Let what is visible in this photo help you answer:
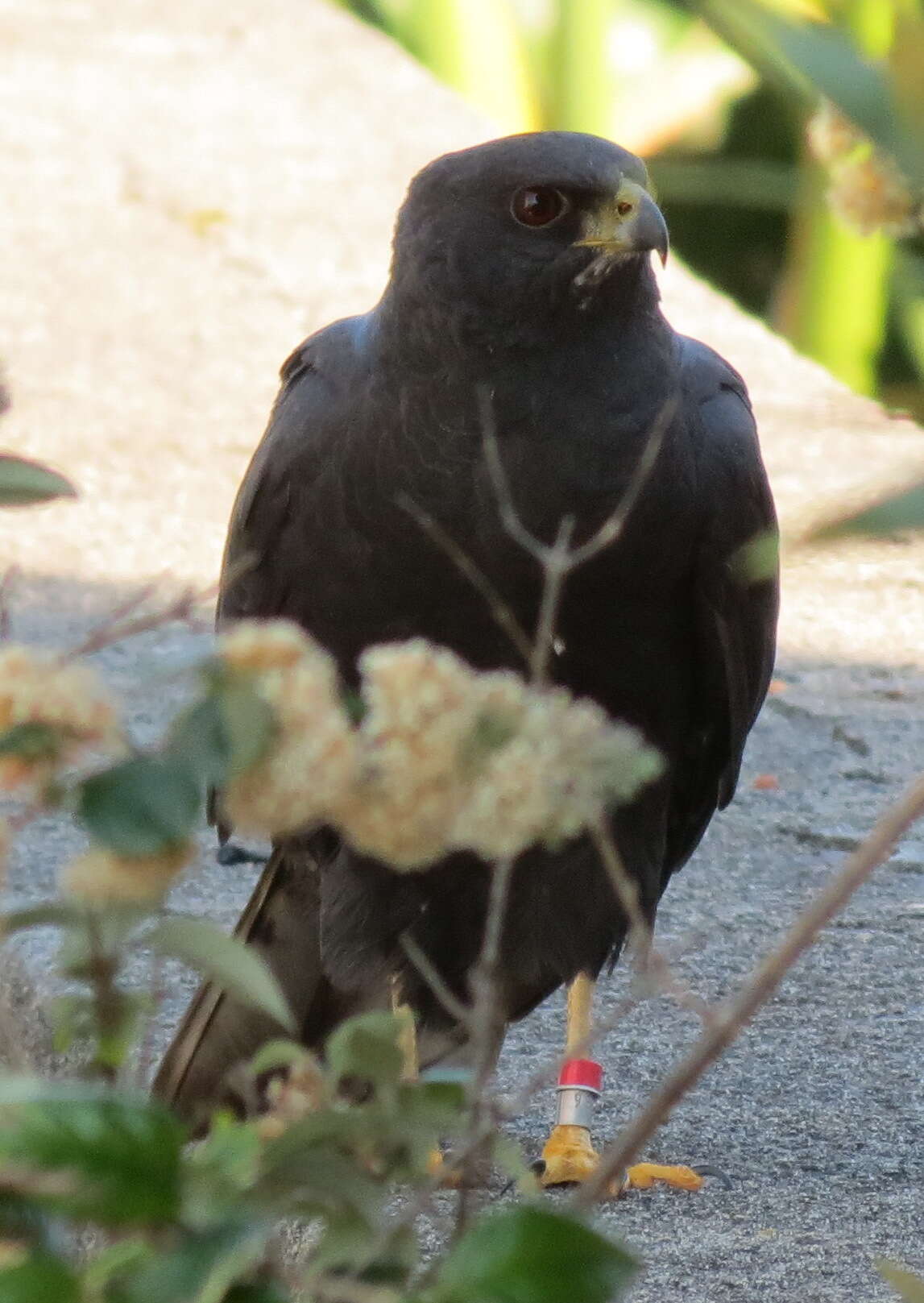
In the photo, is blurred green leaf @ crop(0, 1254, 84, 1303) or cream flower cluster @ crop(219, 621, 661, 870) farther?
cream flower cluster @ crop(219, 621, 661, 870)

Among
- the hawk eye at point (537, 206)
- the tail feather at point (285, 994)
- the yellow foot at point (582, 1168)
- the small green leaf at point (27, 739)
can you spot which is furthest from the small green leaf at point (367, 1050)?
the hawk eye at point (537, 206)

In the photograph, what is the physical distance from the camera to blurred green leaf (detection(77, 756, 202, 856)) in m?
1.17

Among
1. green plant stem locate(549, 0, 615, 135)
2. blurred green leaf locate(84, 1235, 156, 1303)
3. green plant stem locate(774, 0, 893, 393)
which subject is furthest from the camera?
green plant stem locate(774, 0, 893, 393)

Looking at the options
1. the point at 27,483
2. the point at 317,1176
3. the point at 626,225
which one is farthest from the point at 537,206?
the point at 317,1176

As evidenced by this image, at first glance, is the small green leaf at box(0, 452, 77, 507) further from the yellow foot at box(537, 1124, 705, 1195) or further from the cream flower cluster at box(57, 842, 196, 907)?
the yellow foot at box(537, 1124, 705, 1195)

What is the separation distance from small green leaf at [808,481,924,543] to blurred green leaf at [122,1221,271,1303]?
0.48 meters

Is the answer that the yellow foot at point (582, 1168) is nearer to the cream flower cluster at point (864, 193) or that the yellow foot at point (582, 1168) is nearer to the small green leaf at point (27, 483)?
the cream flower cluster at point (864, 193)

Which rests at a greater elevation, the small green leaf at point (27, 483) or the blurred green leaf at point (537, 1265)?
the small green leaf at point (27, 483)

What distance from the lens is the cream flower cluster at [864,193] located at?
163 cm

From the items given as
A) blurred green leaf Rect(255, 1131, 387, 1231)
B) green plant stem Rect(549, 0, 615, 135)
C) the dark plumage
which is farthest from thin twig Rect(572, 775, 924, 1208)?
green plant stem Rect(549, 0, 615, 135)

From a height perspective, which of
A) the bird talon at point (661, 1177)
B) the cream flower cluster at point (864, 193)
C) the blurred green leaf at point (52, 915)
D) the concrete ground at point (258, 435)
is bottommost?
the bird talon at point (661, 1177)

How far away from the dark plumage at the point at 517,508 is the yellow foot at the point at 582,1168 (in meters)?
0.26

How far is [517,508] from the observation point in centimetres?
284

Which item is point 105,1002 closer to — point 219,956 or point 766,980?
point 219,956
